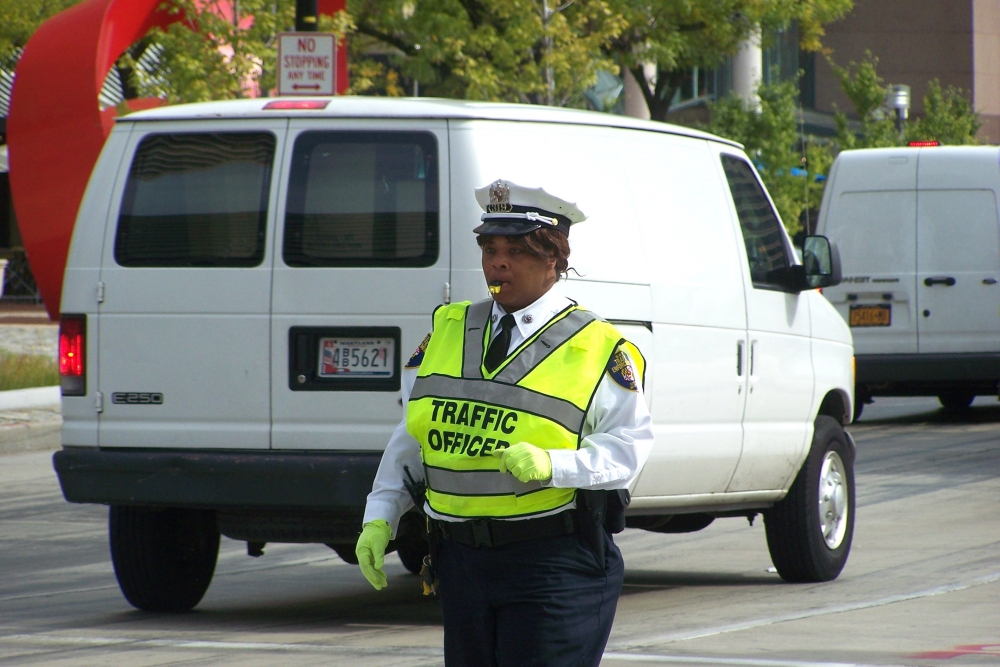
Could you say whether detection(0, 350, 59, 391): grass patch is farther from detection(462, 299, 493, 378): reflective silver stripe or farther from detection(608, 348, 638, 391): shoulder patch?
detection(608, 348, 638, 391): shoulder patch

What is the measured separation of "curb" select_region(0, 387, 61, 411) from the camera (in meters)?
15.8

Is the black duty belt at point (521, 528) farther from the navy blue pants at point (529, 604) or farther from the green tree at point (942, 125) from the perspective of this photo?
the green tree at point (942, 125)

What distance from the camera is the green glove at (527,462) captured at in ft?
11.7

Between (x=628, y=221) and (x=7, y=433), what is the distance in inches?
353

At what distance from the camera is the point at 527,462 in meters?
3.57

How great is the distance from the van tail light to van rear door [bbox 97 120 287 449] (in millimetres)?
91

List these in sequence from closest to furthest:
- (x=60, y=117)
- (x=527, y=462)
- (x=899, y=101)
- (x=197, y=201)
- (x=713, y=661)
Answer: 1. (x=527, y=462)
2. (x=713, y=661)
3. (x=197, y=201)
4. (x=60, y=117)
5. (x=899, y=101)

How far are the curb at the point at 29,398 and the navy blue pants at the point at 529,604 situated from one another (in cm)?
1261

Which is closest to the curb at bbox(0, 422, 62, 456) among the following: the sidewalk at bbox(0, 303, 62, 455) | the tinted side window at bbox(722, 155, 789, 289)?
the sidewalk at bbox(0, 303, 62, 455)

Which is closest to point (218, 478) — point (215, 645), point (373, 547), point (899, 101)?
point (215, 645)

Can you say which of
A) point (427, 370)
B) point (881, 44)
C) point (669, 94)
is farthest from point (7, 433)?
point (881, 44)

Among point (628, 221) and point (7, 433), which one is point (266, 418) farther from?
point (7, 433)

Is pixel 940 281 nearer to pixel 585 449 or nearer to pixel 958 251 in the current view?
pixel 958 251

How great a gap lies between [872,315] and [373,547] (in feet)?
41.6
